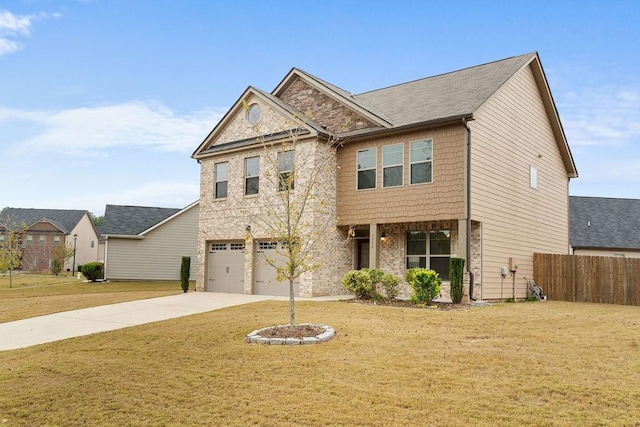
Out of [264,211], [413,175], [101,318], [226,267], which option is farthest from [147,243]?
[413,175]

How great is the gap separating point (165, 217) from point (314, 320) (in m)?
26.2

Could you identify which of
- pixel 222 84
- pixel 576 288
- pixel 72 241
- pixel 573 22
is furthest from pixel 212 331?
pixel 72 241

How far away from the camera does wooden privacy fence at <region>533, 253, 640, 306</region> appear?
17594mm

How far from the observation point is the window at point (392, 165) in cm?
1730

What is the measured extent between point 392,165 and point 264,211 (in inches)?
205

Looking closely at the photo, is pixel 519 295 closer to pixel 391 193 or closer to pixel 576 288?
pixel 576 288

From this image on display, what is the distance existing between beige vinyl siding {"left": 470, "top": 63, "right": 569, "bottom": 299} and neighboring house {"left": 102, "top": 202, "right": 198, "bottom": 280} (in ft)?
72.5

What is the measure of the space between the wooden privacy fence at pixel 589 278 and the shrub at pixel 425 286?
6.67m

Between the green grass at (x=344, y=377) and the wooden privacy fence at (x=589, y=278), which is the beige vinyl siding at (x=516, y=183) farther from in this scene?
the green grass at (x=344, y=377)

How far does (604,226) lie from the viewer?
1203 inches

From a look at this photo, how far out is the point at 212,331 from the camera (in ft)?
35.0

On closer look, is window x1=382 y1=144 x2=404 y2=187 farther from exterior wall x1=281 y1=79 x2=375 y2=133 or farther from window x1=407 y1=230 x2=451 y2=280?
window x1=407 y1=230 x2=451 y2=280

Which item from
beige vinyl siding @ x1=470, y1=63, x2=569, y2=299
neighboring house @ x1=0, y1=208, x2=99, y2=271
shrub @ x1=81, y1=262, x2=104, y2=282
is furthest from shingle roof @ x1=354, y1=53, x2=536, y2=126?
neighboring house @ x1=0, y1=208, x2=99, y2=271

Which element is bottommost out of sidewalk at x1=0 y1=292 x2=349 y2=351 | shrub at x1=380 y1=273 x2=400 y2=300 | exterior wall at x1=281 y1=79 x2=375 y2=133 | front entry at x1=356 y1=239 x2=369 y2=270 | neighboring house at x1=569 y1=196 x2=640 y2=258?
sidewalk at x1=0 y1=292 x2=349 y2=351
